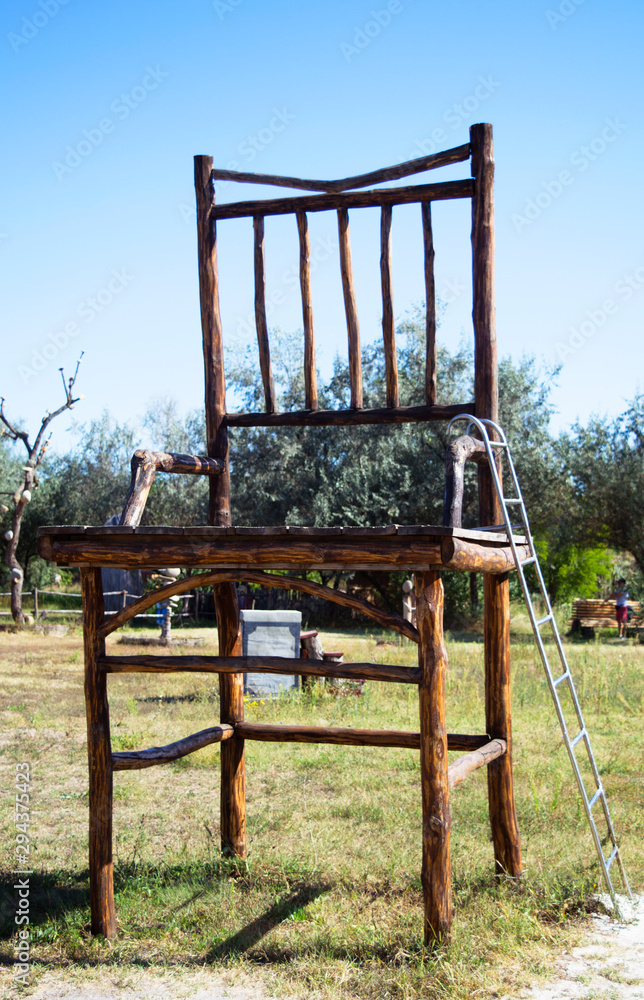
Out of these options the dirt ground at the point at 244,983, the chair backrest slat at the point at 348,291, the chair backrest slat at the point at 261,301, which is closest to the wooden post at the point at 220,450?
the chair backrest slat at the point at 261,301

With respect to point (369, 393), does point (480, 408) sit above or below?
below

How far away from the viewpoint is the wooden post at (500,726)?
392cm

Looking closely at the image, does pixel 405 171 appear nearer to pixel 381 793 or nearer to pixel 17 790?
pixel 381 793

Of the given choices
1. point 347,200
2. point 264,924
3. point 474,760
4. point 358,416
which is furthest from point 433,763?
point 347,200

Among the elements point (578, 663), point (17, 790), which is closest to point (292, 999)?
point (17, 790)

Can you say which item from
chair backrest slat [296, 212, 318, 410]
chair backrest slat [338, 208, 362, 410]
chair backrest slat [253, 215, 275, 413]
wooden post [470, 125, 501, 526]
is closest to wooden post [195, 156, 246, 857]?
chair backrest slat [253, 215, 275, 413]

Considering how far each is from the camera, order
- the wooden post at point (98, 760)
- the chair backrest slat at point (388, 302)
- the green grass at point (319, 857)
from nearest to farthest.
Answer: the green grass at point (319, 857), the wooden post at point (98, 760), the chair backrest slat at point (388, 302)

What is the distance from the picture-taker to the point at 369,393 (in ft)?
72.3

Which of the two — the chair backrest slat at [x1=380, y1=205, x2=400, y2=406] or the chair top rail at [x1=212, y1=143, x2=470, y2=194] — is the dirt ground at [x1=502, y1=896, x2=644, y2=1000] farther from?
the chair top rail at [x1=212, y1=143, x2=470, y2=194]

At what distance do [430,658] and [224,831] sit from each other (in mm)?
1909

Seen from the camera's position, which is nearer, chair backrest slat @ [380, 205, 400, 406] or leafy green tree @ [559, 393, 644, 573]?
chair backrest slat @ [380, 205, 400, 406]

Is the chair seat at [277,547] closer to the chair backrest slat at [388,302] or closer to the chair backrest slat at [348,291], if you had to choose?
the chair backrest slat at [388,302]

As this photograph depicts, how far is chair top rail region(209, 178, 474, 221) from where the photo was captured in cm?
389

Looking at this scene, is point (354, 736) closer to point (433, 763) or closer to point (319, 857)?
point (433, 763)
